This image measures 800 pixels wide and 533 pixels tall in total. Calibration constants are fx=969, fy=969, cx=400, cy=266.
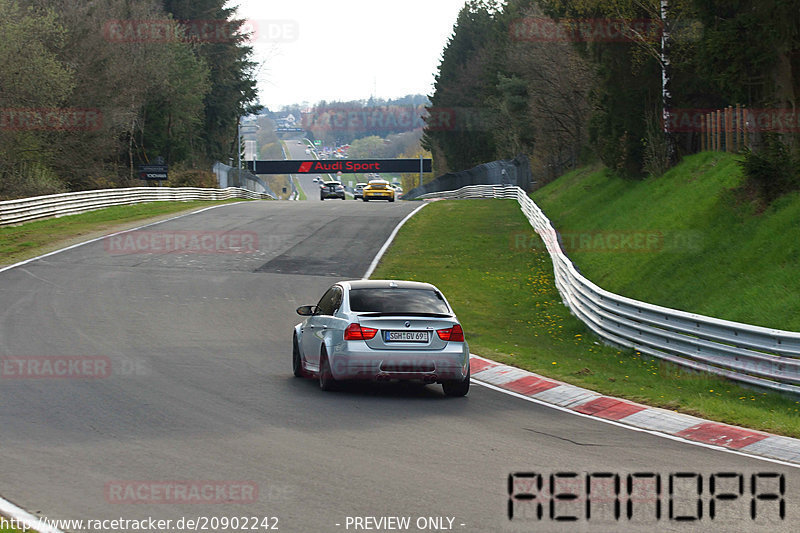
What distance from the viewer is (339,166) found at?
109500 millimetres

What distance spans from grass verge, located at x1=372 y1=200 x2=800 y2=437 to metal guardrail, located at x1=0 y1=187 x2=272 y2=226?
13.7m

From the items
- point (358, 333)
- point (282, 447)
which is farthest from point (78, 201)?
point (282, 447)

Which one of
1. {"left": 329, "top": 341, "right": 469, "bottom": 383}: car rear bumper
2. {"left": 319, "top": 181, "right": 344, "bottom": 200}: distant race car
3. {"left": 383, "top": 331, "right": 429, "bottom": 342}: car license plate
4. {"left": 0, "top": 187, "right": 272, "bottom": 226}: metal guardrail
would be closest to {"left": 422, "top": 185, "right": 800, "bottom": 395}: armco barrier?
{"left": 329, "top": 341, "right": 469, "bottom": 383}: car rear bumper

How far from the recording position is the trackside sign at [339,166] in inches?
4311

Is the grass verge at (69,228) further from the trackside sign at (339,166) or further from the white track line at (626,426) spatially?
the trackside sign at (339,166)

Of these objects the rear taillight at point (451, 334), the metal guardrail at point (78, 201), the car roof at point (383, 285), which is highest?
the metal guardrail at point (78, 201)

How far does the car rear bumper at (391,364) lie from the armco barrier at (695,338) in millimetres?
3771

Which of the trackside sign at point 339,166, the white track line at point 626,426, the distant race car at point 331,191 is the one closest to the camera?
the white track line at point 626,426

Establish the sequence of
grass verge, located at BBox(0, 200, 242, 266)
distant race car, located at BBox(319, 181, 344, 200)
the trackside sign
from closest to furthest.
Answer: grass verge, located at BBox(0, 200, 242, 266) < distant race car, located at BBox(319, 181, 344, 200) < the trackside sign

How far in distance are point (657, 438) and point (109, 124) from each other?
50.2 meters

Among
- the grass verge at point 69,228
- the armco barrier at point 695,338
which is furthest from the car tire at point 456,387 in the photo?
the grass verge at point 69,228

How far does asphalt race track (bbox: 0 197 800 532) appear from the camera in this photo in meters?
6.93

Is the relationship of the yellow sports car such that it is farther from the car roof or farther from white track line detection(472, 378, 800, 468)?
the car roof

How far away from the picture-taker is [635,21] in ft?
112
